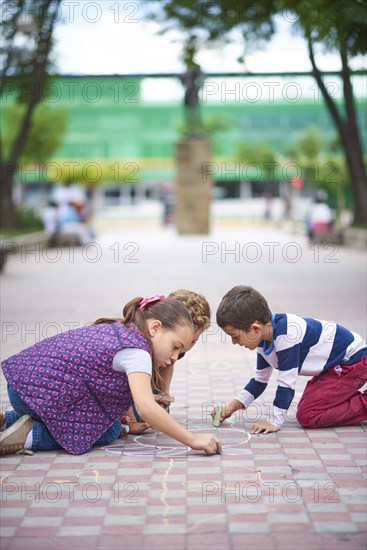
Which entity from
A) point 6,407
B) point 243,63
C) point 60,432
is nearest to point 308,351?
point 60,432

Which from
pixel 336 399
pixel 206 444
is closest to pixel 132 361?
pixel 206 444

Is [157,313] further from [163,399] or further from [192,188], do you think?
[192,188]

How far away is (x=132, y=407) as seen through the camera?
5535 mm

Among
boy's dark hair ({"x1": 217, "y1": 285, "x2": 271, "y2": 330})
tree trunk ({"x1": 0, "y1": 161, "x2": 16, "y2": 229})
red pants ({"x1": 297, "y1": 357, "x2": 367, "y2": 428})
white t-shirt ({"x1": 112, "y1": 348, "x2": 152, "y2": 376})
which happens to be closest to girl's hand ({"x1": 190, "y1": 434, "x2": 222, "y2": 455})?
white t-shirt ({"x1": 112, "y1": 348, "x2": 152, "y2": 376})

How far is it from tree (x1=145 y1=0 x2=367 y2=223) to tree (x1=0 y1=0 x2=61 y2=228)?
2.68 m

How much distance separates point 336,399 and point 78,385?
144 cm

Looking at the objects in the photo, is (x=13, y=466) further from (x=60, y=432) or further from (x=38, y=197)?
(x=38, y=197)

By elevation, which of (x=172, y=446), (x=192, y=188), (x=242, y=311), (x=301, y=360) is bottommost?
(x=172, y=446)

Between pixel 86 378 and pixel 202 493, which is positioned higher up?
pixel 86 378

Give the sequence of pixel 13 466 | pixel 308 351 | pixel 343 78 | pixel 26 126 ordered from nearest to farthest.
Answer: pixel 13 466
pixel 308 351
pixel 343 78
pixel 26 126

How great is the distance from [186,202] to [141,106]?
4364 cm

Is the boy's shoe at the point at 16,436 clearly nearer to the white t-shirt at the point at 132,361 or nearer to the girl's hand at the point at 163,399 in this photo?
the white t-shirt at the point at 132,361

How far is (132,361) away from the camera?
4828 millimetres

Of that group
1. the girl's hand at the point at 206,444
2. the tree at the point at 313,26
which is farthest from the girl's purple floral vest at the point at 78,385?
the tree at the point at 313,26
